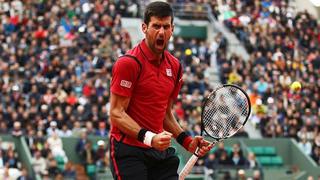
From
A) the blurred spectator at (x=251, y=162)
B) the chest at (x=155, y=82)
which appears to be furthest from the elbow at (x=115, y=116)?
the blurred spectator at (x=251, y=162)

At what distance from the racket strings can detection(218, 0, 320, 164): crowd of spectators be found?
16.4 meters

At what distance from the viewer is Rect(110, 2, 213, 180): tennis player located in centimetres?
735

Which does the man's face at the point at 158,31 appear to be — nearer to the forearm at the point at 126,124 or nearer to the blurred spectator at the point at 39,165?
the forearm at the point at 126,124

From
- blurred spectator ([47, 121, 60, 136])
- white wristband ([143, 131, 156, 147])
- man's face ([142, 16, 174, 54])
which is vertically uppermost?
man's face ([142, 16, 174, 54])

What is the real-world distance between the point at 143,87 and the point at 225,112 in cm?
89

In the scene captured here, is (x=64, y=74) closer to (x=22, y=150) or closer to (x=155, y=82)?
(x=22, y=150)

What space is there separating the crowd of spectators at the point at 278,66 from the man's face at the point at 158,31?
17.2m

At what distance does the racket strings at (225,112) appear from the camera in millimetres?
7895

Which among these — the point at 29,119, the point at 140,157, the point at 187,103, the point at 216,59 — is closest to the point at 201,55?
the point at 216,59

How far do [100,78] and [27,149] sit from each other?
Answer: 4127 mm

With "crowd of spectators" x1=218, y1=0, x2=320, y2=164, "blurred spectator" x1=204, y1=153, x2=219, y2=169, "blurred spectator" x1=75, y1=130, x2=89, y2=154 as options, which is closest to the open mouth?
"blurred spectator" x1=75, y1=130, x2=89, y2=154

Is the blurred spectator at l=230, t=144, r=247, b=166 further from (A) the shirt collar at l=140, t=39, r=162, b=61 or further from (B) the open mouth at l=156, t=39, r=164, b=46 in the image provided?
(B) the open mouth at l=156, t=39, r=164, b=46

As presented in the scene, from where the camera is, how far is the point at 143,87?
747 centimetres

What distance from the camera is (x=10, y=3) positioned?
2636 centimetres
